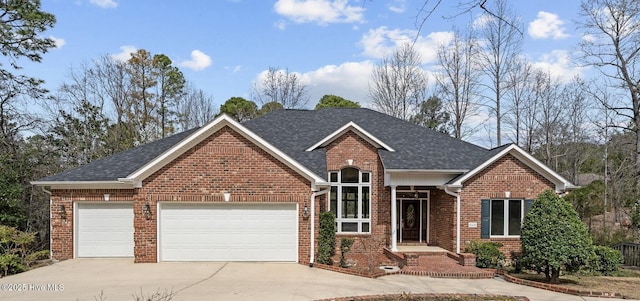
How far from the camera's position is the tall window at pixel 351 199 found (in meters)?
16.5

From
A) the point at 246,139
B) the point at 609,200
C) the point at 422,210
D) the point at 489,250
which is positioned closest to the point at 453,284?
the point at 489,250

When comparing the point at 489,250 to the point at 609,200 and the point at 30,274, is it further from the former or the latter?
the point at 609,200

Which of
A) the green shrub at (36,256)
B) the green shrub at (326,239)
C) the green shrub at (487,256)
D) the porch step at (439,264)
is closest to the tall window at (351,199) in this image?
the porch step at (439,264)

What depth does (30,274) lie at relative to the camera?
11.7 meters

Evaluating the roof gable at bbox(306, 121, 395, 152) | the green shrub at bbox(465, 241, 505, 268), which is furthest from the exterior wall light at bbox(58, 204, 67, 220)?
the green shrub at bbox(465, 241, 505, 268)

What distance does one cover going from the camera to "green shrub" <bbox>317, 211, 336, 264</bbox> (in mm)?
13484

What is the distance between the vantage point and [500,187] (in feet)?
50.8

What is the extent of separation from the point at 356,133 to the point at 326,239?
5.21 m

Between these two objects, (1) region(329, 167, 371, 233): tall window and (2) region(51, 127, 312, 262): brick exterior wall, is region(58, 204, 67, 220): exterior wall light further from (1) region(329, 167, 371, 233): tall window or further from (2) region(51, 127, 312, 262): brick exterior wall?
(1) region(329, 167, 371, 233): tall window

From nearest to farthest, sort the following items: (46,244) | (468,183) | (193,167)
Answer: (193,167), (468,183), (46,244)

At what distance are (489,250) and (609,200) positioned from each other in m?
17.5

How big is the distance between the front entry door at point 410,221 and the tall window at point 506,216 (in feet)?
10.9

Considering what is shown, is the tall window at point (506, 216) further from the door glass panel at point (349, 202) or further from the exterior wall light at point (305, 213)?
the exterior wall light at point (305, 213)

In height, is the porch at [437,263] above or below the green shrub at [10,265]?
below
